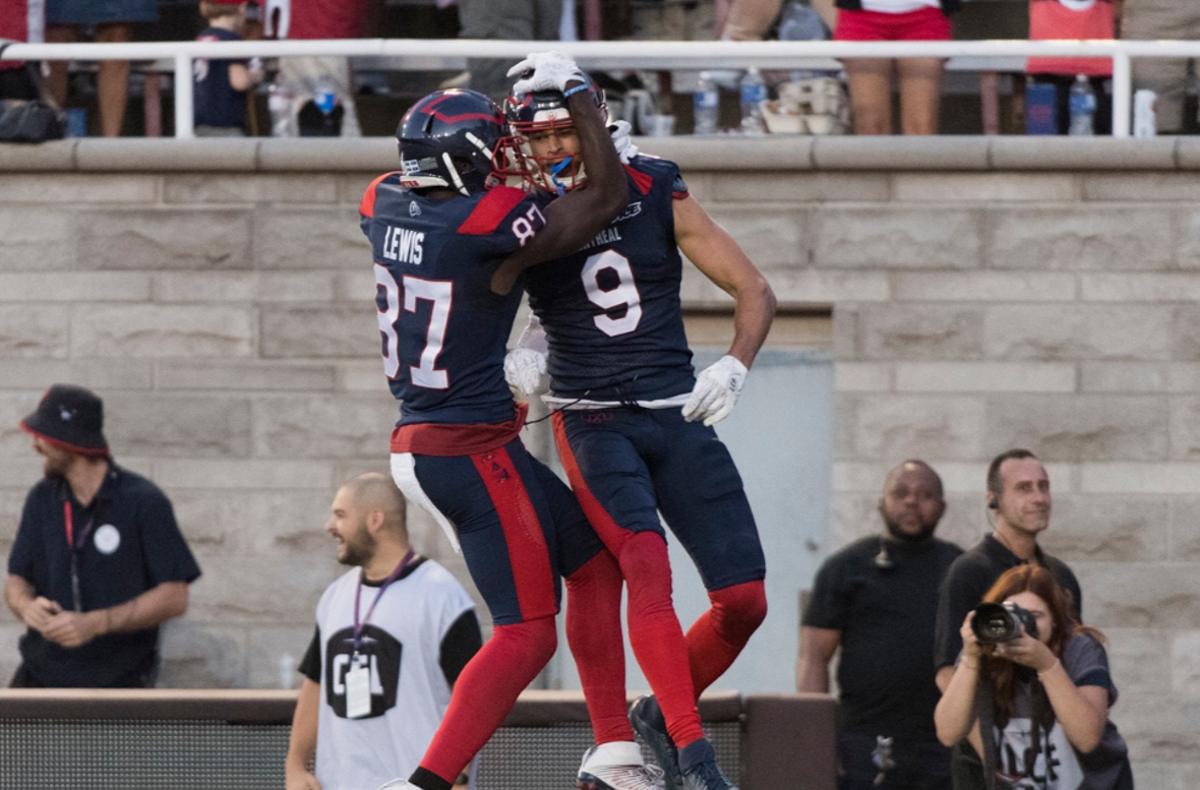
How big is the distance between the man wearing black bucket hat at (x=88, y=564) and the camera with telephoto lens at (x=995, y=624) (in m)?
3.25

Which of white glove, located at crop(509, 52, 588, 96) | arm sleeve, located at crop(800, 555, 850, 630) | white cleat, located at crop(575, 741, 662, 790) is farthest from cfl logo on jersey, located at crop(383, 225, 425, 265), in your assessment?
arm sleeve, located at crop(800, 555, 850, 630)

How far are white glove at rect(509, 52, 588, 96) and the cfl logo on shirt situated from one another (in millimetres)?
2009

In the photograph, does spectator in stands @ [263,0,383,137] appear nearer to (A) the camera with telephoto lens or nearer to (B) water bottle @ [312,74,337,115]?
(B) water bottle @ [312,74,337,115]

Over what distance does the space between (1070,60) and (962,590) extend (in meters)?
3.31

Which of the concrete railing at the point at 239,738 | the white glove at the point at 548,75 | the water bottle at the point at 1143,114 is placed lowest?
the concrete railing at the point at 239,738

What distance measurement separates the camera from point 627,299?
533 centimetres

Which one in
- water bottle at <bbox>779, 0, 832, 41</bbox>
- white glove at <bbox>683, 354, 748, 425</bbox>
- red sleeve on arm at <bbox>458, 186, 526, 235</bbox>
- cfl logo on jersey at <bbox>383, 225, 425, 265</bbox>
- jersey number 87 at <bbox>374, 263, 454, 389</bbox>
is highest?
water bottle at <bbox>779, 0, 832, 41</bbox>

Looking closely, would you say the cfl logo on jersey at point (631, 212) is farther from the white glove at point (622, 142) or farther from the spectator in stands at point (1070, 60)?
the spectator in stands at point (1070, 60)

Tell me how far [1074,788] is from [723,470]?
1615 mm

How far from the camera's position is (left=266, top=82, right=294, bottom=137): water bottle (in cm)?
919

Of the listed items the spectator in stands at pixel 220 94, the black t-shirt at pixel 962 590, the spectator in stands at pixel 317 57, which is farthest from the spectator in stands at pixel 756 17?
the black t-shirt at pixel 962 590

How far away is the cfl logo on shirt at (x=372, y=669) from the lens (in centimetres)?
627

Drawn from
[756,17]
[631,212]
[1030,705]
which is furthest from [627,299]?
[756,17]

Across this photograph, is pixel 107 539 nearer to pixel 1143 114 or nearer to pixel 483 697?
pixel 483 697
